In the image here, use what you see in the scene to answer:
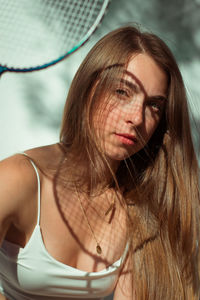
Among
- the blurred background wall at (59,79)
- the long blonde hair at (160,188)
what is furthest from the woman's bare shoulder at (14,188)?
the blurred background wall at (59,79)

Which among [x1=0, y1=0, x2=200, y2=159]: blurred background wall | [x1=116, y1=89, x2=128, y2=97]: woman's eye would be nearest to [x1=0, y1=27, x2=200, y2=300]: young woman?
[x1=116, y1=89, x2=128, y2=97]: woman's eye

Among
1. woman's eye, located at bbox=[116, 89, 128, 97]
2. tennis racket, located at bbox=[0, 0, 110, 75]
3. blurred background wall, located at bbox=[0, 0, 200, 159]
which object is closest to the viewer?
tennis racket, located at bbox=[0, 0, 110, 75]

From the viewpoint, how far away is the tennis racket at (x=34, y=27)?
0.78m

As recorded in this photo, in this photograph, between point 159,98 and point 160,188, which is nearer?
point 159,98

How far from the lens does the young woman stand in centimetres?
Answer: 87

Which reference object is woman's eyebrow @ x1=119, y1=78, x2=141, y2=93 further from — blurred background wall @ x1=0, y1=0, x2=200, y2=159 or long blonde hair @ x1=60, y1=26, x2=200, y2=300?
blurred background wall @ x1=0, y1=0, x2=200, y2=159

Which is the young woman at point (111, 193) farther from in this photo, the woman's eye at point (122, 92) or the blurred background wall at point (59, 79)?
the blurred background wall at point (59, 79)

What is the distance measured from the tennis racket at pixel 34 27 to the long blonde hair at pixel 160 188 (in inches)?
3.8

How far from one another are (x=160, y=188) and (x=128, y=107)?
1.08 feet

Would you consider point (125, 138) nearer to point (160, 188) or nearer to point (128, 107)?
point (128, 107)

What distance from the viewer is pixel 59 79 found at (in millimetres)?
1637

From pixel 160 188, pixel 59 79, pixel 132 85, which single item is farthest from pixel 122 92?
pixel 59 79

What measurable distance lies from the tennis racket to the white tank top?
243 millimetres

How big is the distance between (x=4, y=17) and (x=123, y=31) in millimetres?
293
